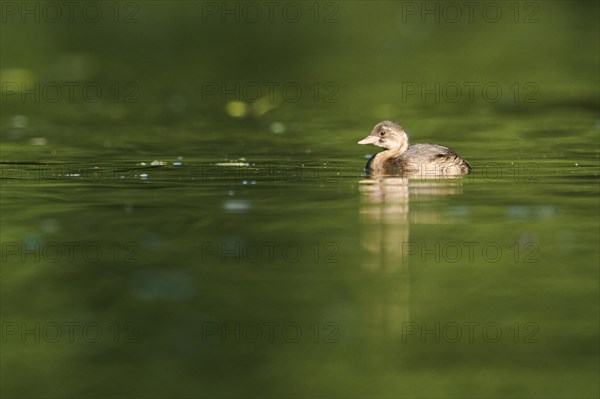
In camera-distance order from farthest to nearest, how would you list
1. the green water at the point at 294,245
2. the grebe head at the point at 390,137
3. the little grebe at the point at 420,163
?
the grebe head at the point at 390,137 < the little grebe at the point at 420,163 < the green water at the point at 294,245

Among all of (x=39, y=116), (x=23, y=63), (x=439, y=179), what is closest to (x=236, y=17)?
(x=23, y=63)

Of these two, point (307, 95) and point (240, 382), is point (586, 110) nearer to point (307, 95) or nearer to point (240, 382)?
point (307, 95)

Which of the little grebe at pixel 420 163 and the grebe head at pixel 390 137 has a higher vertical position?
the grebe head at pixel 390 137

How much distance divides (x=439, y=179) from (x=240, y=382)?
29.2ft

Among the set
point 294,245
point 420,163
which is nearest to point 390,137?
point 420,163

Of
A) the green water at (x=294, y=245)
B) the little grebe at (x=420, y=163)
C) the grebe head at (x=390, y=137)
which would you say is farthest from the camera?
the grebe head at (x=390, y=137)

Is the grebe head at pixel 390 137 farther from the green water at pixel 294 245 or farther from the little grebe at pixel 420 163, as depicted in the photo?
the green water at pixel 294 245

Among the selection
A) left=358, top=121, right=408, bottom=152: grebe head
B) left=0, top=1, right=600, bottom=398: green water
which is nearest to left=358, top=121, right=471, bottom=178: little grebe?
left=358, top=121, right=408, bottom=152: grebe head

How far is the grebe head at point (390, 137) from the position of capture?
18609 millimetres

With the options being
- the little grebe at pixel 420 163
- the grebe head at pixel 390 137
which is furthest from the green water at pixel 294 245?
the grebe head at pixel 390 137

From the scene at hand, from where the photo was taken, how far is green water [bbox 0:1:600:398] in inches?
343

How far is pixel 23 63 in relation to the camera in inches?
1296

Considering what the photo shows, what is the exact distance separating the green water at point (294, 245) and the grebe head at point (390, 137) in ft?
1.64

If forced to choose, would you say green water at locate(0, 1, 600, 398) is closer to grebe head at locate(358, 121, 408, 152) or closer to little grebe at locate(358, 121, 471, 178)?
little grebe at locate(358, 121, 471, 178)
